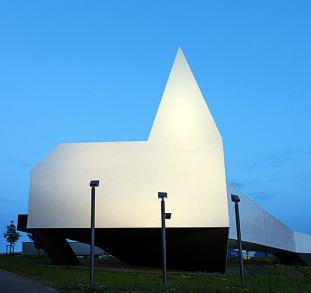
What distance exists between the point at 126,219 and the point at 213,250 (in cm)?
529

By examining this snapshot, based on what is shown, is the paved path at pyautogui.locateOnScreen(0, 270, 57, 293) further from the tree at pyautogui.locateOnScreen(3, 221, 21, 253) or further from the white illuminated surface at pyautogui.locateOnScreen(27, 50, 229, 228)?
the tree at pyautogui.locateOnScreen(3, 221, 21, 253)

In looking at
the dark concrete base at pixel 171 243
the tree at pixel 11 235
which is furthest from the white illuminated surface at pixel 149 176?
the tree at pixel 11 235

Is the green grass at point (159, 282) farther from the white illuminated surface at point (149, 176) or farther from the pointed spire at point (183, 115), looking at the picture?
the pointed spire at point (183, 115)

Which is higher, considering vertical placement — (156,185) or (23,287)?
(156,185)

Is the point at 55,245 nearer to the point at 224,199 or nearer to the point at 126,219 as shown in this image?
the point at 126,219

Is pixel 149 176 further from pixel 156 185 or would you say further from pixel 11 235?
pixel 11 235

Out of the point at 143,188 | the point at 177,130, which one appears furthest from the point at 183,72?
the point at 143,188

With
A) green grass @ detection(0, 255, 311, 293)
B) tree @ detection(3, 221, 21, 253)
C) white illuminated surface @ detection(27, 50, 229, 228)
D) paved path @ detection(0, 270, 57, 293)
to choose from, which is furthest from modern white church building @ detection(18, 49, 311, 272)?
tree @ detection(3, 221, 21, 253)

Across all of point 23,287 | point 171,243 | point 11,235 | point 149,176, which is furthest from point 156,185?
point 11,235

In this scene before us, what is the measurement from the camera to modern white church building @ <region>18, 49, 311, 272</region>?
2277 cm

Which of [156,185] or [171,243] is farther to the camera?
[171,243]

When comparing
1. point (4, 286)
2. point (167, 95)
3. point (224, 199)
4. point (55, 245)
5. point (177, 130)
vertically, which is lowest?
point (4, 286)

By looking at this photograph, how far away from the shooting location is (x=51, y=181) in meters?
24.2

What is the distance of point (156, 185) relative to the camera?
23172mm
